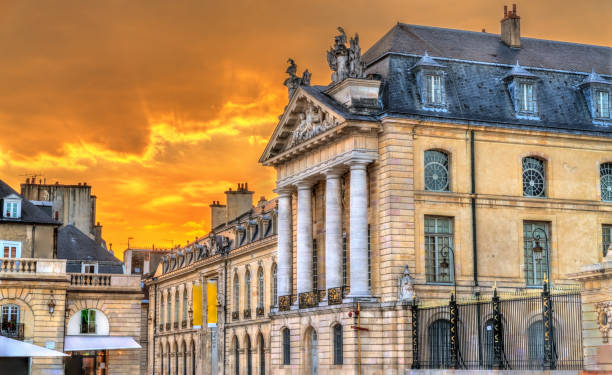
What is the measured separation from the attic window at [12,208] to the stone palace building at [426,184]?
1414cm

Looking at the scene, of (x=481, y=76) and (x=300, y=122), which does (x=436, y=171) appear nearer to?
(x=481, y=76)

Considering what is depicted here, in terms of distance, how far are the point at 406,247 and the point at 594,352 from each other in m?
15.4

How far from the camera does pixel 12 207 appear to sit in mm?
55062

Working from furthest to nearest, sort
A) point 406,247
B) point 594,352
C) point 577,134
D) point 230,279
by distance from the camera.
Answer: point 230,279
point 577,134
point 406,247
point 594,352

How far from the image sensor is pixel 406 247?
4178cm

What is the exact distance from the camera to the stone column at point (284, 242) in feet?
161

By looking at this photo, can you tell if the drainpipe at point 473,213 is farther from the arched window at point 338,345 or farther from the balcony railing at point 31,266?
the balcony railing at point 31,266

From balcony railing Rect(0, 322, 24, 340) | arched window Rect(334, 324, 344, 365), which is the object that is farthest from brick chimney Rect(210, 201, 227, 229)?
arched window Rect(334, 324, 344, 365)

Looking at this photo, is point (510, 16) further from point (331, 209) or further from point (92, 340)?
point (92, 340)

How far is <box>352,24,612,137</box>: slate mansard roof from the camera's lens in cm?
4378

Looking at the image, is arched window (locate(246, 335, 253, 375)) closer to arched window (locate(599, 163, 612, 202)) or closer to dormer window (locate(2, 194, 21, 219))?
dormer window (locate(2, 194, 21, 219))

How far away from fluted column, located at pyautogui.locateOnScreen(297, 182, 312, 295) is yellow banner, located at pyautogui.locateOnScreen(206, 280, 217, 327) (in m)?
25.4

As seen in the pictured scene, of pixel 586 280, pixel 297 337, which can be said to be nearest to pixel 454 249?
pixel 297 337

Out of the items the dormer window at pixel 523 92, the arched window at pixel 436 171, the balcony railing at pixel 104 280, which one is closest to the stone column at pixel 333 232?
the arched window at pixel 436 171
